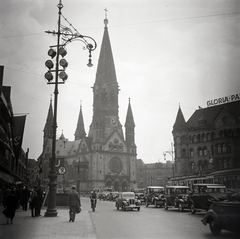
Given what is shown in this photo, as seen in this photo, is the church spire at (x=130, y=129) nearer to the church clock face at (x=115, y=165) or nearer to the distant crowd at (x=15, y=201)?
the church clock face at (x=115, y=165)

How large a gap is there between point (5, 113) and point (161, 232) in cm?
2522

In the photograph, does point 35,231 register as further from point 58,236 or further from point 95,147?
point 95,147

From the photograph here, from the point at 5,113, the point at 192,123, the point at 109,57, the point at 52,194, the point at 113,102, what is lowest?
the point at 52,194

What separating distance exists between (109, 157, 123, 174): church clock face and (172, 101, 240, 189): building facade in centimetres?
3106

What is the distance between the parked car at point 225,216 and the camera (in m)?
9.68

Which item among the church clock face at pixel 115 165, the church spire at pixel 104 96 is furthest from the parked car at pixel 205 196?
the church spire at pixel 104 96

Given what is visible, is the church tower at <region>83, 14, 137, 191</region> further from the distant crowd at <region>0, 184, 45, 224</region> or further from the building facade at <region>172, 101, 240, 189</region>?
the distant crowd at <region>0, 184, 45, 224</region>

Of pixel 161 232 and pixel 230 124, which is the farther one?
pixel 230 124

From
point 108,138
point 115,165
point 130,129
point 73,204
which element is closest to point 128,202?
point 73,204

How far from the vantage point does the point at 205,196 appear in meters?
19.3

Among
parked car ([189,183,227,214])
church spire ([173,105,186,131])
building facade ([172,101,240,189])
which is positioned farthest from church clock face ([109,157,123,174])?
parked car ([189,183,227,214])

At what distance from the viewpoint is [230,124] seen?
44.2 m

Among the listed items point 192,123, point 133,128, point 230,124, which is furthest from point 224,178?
point 133,128

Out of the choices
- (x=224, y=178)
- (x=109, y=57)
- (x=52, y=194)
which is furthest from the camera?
(x=109, y=57)
